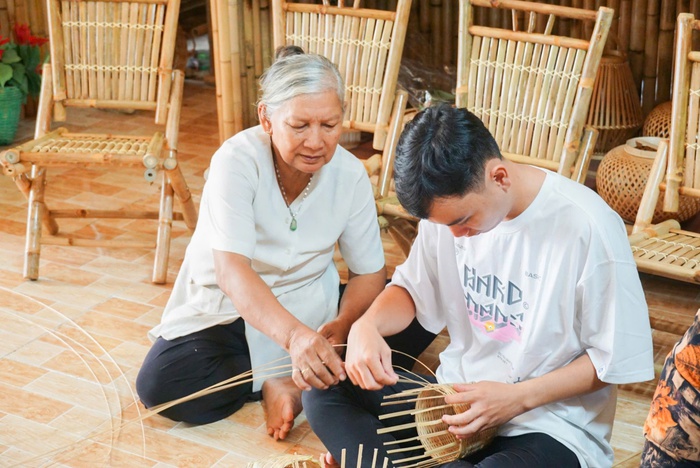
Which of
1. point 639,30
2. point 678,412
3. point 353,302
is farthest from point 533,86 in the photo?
point 678,412

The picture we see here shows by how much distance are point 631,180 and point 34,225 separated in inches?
92.0

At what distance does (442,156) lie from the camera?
5.47ft

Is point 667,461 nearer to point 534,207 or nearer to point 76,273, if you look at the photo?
point 534,207

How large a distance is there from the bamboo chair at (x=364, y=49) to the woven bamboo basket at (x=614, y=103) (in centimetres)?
146

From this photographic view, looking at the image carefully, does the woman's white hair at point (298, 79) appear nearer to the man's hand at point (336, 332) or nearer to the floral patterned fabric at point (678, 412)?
the man's hand at point (336, 332)

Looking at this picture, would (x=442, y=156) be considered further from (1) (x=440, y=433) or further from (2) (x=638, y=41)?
(2) (x=638, y=41)

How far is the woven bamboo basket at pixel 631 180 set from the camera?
148 inches

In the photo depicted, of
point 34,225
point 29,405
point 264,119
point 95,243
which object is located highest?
point 264,119

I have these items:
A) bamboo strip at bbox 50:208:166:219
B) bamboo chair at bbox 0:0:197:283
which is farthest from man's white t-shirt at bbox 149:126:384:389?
bamboo strip at bbox 50:208:166:219

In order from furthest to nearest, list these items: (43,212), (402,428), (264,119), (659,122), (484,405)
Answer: (659,122), (43,212), (264,119), (402,428), (484,405)

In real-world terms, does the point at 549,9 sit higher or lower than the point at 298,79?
higher

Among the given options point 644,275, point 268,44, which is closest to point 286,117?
point 644,275

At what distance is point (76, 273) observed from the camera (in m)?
3.49

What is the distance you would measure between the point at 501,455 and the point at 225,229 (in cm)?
91
